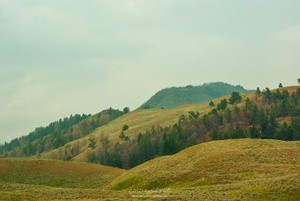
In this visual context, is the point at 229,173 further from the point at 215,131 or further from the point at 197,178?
the point at 215,131

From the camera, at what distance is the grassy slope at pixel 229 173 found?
2147 inches

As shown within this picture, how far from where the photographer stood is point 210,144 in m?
97.7

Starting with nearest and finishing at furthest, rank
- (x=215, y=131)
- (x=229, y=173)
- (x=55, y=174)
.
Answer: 1. (x=229, y=173)
2. (x=55, y=174)
3. (x=215, y=131)

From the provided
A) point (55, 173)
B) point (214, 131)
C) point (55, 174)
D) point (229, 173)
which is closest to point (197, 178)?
point (229, 173)

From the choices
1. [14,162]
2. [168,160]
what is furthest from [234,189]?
[14,162]

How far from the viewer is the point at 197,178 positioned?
7281 centimetres

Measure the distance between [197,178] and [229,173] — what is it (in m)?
5.25

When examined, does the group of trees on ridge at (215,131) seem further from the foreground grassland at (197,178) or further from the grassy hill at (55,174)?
the foreground grassland at (197,178)

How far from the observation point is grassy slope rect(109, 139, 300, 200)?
54.5m

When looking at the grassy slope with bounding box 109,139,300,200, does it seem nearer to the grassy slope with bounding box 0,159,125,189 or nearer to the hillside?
the grassy slope with bounding box 0,159,125,189

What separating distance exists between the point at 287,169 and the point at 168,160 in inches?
1012

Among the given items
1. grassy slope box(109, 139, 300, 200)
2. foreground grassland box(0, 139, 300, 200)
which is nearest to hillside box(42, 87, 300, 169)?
foreground grassland box(0, 139, 300, 200)

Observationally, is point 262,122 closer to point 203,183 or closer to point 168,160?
point 168,160

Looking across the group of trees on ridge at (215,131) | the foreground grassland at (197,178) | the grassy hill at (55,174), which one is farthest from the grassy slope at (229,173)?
the group of trees on ridge at (215,131)
